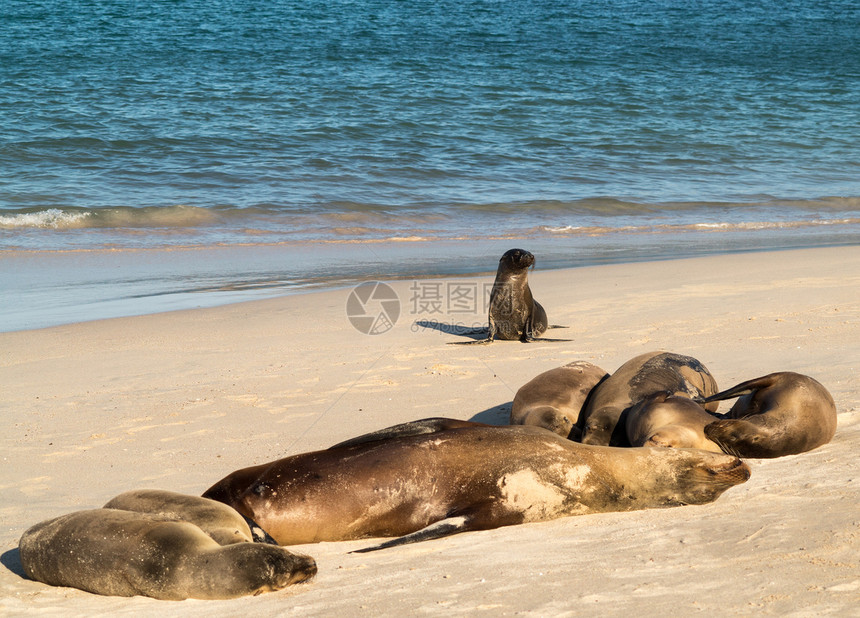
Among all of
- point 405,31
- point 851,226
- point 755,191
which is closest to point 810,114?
point 755,191

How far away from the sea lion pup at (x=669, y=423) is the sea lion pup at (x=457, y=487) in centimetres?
29

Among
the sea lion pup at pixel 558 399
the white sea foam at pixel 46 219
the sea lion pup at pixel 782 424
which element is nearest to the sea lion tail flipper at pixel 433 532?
the sea lion pup at pixel 558 399

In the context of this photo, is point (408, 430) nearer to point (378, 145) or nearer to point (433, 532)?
point (433, 532)

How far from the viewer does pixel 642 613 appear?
94.9 inches

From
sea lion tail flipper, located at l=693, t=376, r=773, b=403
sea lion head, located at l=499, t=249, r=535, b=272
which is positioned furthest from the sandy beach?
sea lion head, located at l=499, t=249, r=535, b=272

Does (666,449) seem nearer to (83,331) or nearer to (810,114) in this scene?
(83,331)

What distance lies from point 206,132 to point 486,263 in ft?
36.2

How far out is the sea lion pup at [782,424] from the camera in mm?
4109

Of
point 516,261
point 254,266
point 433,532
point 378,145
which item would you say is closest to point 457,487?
point 433,532

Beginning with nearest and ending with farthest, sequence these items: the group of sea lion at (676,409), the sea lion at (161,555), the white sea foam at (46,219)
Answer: the sea lion at (161,555), the group of sea lion at (676,409), the white sea foam at (46,219)

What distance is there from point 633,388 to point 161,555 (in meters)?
2.65

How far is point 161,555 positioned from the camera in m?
2.99

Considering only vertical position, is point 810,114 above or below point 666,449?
above

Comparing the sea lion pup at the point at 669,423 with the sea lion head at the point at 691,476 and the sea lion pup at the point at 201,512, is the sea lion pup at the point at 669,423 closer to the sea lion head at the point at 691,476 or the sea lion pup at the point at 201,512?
the sea lion head at the point at 691,476
